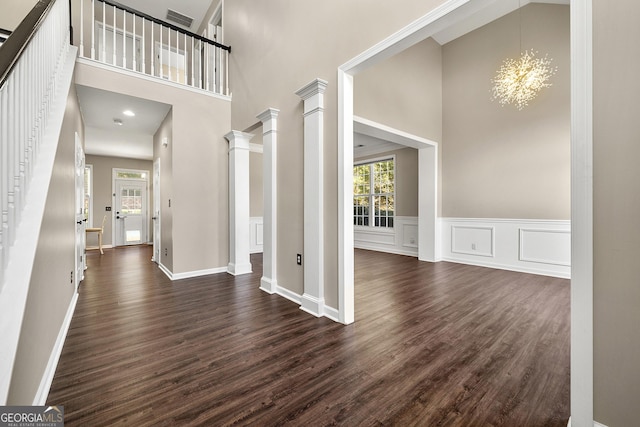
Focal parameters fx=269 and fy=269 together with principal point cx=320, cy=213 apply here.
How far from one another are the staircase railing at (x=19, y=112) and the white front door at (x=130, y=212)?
24.3 ft

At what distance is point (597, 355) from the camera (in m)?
1.14

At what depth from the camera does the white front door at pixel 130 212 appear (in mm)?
7910

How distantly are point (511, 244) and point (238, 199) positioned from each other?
451cm

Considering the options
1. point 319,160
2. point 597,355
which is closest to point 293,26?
point 319,160

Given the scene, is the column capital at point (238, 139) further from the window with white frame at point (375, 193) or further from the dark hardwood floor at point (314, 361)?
the window with white frame at point (375, 193)

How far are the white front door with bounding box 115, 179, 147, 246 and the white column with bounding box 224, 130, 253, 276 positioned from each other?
573cm

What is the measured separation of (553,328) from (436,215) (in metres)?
3.11

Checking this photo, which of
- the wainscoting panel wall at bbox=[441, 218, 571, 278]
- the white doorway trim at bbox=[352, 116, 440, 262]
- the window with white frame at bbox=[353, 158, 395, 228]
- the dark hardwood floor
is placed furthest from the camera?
the window with white frame at bbox=[353, 158, 395, 228]

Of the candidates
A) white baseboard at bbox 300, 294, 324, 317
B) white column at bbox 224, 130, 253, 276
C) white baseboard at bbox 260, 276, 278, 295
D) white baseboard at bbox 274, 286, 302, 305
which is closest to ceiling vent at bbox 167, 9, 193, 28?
white column at bbox 224, 130, 253, 276

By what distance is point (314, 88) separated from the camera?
103 inches

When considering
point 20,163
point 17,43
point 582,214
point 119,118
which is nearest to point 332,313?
point 582,214

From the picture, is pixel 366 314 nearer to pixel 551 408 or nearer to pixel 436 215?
pixel 551 408

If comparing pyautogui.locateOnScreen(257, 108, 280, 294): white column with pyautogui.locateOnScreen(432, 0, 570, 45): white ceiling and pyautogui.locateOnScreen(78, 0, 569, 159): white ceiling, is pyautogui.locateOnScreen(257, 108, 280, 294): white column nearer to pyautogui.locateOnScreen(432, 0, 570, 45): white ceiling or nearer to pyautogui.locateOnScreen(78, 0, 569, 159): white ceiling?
pyautogui.locateOnScreen(78, 0, 569, 159): white ceiling

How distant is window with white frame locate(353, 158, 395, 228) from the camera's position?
654 centimetres
